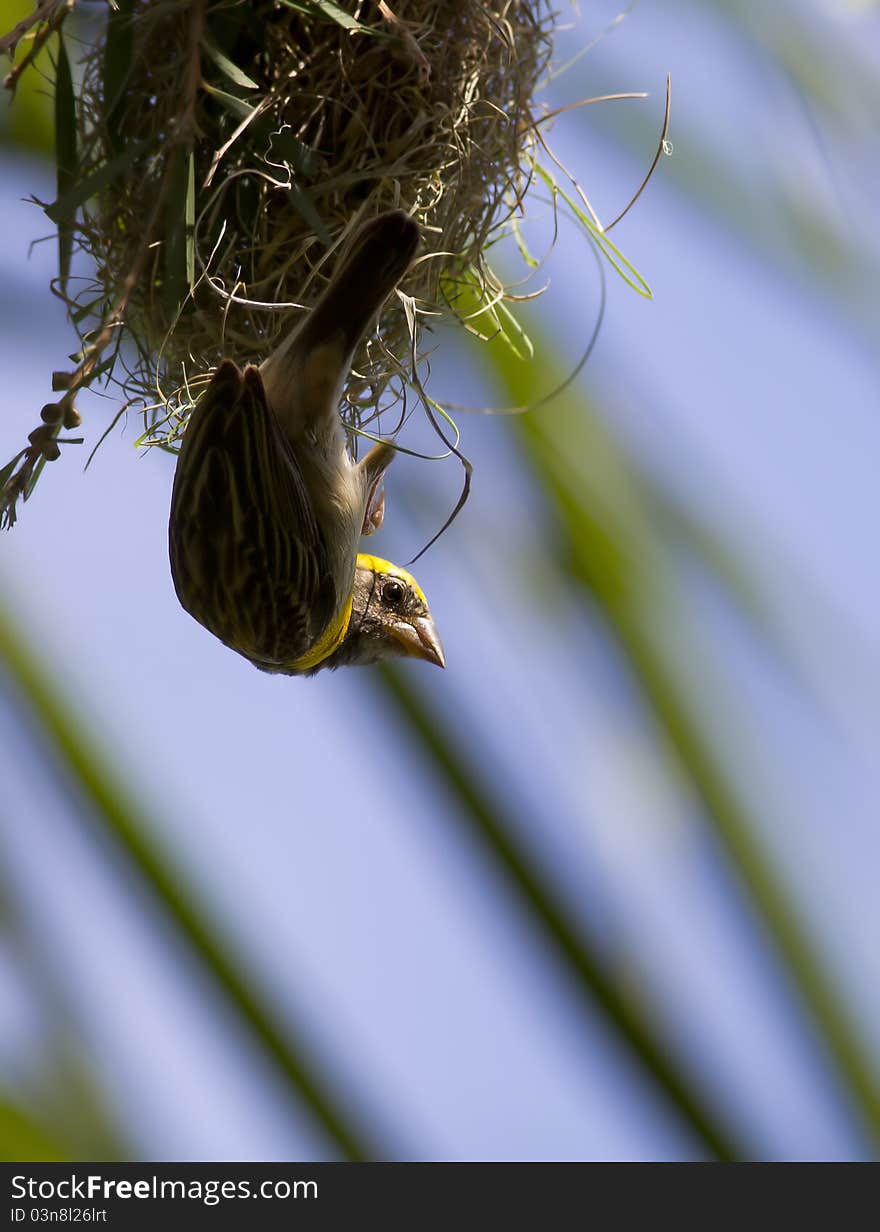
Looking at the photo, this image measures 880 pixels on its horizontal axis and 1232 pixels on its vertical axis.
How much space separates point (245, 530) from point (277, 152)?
1.41 feet

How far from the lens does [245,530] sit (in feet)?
4.93

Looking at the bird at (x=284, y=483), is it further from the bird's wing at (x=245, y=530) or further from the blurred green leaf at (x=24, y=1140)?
the blurred green leaf at (x=24, y=1140)

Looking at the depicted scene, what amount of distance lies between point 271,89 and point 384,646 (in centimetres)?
89

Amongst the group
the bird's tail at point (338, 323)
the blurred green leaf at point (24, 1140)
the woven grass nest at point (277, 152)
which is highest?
the woven grass nest at point (277, 152)

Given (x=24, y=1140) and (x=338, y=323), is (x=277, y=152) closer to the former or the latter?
(x=338, y=323)

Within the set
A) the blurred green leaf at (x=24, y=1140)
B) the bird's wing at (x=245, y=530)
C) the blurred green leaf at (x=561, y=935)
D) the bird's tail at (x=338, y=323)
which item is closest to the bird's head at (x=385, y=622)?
the blurred green leaf at (x=561, y=935)

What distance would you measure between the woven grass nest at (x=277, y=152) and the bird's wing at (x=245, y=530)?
0.12m

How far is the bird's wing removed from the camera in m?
1.41

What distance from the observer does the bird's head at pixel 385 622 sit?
2.08 meters

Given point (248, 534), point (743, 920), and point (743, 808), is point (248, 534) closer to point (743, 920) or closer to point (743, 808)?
point (743, 808)

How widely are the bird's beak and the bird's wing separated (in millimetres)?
420

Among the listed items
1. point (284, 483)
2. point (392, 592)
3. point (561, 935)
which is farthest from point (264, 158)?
point (561, 935)

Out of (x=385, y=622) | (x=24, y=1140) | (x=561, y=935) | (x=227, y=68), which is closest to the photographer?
(x=227, y=68)
